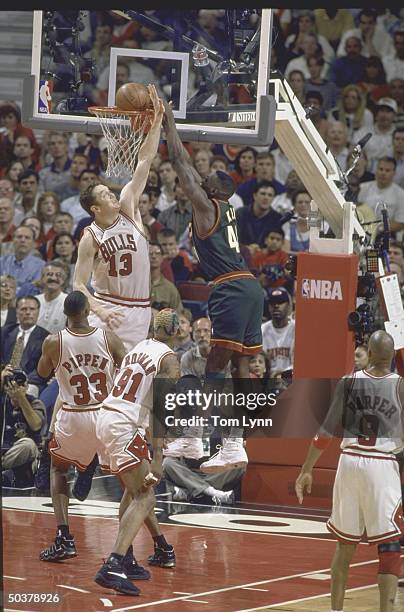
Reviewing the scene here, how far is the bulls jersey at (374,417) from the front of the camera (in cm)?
715

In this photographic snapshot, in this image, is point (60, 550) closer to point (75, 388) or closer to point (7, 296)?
point (75, 388)

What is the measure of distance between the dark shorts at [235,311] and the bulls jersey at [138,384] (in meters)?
1.29

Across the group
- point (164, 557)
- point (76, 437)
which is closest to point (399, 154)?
point (76, 437)

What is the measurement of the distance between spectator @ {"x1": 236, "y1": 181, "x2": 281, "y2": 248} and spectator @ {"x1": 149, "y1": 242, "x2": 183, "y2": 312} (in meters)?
1.24

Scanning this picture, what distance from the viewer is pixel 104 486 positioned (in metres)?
11.5

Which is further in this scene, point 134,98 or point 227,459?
point 227,459

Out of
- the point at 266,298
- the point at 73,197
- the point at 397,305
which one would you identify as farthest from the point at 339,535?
the point at 73,197

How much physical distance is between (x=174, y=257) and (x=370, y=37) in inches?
162

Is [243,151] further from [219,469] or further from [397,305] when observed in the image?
[219,469]

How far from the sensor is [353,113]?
15.3 m

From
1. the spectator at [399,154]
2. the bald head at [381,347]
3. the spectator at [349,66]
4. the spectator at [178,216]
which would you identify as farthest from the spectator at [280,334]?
the bald head at [381,347]

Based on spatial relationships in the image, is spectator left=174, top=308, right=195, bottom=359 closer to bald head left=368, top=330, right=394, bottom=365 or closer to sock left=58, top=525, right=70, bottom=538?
sock left=58, top=525, right=70, bottom=538

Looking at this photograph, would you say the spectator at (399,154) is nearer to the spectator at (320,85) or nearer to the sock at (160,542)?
the spectator at (320,85)

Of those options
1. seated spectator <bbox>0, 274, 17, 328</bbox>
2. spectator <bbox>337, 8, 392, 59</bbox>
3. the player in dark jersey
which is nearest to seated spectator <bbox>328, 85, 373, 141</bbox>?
spectator <bbox>337, 8, 392, 59</bbox>
